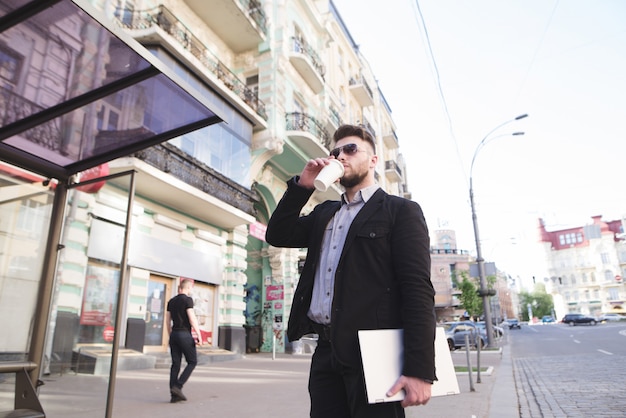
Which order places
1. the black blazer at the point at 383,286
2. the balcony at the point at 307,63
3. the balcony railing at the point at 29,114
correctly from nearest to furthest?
the black blazer at the point at 383,286 → the balcony railing at the point at 29,114 → the balcony at the point at 307,63

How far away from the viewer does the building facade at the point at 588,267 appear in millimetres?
81125

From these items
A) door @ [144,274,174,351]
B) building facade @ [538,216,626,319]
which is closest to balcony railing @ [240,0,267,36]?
door @ [144,274,174,351]

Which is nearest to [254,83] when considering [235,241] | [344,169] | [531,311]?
[235,241]

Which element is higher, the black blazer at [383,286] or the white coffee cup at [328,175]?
the white coffee cup at [328,175]

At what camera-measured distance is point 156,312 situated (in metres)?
12.7

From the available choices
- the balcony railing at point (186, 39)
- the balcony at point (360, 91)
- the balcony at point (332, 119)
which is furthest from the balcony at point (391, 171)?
the balcony railing at point (186, 39)

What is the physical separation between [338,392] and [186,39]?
1400 cm

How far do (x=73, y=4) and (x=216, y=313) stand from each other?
13283mm

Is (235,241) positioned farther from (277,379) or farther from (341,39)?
(341,39)

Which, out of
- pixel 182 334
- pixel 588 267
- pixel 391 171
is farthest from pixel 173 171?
pixel 588 267

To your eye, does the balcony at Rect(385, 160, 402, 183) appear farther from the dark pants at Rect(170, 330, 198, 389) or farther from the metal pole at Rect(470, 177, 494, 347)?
the dark pants at Rect(170, 330, 198, 389)

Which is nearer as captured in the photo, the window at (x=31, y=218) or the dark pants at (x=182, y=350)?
the window at (x=31, y=218)

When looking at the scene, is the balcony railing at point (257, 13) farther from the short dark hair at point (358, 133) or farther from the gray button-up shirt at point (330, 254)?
the gray button-up shirt at point (330, 254)

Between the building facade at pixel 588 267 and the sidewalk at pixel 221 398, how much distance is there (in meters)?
89.0
